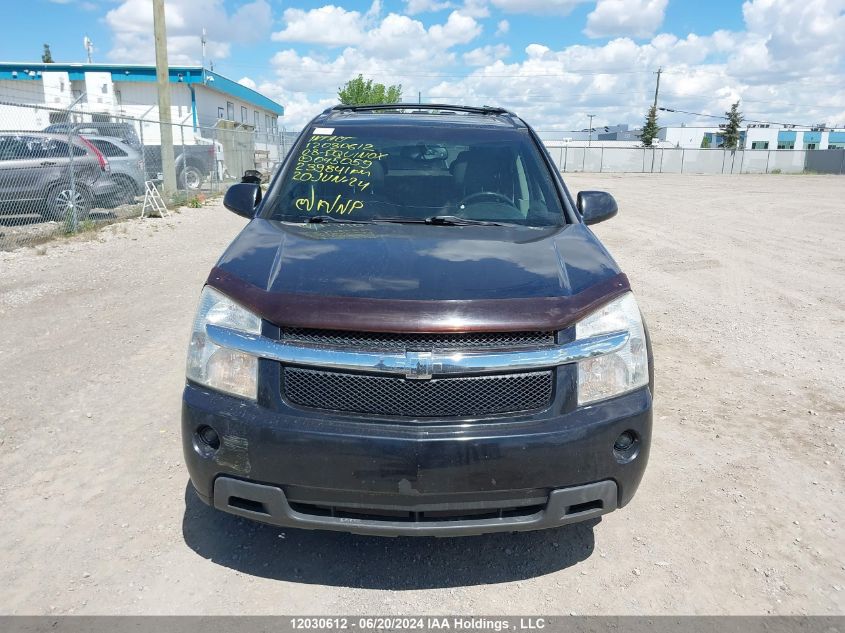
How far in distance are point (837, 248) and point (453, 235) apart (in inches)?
421

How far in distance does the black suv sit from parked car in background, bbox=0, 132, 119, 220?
998 cm

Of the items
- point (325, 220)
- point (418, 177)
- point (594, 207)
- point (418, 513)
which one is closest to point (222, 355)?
point (418, 513)

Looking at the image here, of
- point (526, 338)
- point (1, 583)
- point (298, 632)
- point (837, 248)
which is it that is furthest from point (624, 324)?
point (837, 248)

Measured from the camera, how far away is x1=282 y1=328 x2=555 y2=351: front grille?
2410 millimetres

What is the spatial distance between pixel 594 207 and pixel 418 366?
1990 millimetres

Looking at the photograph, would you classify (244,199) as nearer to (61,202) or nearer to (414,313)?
(414,313)

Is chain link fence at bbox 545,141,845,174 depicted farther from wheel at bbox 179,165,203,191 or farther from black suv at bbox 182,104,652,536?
black suv at bbox 182,104,652,536

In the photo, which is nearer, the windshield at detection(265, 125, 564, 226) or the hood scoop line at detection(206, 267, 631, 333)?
the hood scoop line at detection(206, 267, 631, 333)

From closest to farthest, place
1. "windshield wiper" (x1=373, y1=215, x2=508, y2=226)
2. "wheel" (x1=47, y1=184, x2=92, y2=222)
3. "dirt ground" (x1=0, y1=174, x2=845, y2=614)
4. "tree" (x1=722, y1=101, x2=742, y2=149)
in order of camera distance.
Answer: "dirt ground" (x1=0, y1=174, x2=845, y2=614)
"windshield wiper" (x1=373, y1=215, x2=508, y2=226)
"wheel" (x1=47, y1=184, x2=92, y2=222)
"tree" (x1=722, y1=101, x2=742, y2=149)

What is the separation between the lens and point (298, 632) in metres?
2.48

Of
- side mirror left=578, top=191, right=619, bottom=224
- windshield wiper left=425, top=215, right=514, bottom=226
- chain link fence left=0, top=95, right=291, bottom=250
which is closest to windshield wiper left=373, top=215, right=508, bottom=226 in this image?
windshield wiper left=425, top=215, right=514, bottom=226

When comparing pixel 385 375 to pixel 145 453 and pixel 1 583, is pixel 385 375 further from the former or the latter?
pixel 145 453

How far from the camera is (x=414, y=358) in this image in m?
2.38

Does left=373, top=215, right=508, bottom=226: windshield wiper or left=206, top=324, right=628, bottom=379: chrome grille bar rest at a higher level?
left=373, top=215, right=508, bottom=226: windshield wiper
